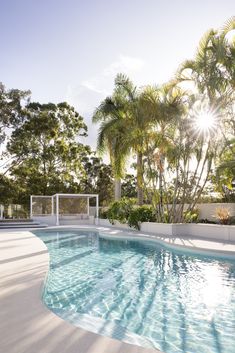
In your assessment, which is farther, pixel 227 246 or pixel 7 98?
pixel 7 98

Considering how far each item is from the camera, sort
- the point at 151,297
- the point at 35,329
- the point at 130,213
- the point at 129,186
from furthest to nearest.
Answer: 1. the point at 129,186
2. the point at 130,213
3. the point at 151,297
4. the point at 35,329

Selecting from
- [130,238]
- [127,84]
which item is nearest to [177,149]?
[130,238]

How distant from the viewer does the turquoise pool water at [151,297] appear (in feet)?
12.7

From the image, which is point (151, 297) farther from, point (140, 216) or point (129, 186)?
point (129, 186)

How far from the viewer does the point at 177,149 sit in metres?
12.9

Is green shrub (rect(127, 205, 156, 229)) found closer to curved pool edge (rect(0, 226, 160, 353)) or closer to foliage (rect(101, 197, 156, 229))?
foliage (rect(101, 197, 156, 229))

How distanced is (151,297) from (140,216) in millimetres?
9576

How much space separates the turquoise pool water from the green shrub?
5.28 m

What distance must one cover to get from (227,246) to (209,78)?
5.70 m

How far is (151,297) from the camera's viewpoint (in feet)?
17.9

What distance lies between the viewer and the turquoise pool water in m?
3.88

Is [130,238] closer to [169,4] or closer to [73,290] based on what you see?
[73,290]

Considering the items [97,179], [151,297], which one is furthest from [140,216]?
[97,179]

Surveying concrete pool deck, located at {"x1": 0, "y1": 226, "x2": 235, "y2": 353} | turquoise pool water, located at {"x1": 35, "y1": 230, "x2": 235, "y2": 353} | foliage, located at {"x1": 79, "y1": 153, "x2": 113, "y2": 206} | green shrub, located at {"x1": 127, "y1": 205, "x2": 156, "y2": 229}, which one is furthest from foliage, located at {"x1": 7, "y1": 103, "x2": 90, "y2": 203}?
concrete pool deck, located at {"x1": 0, "y1": 226, "x2": 235, "y2": 353}
